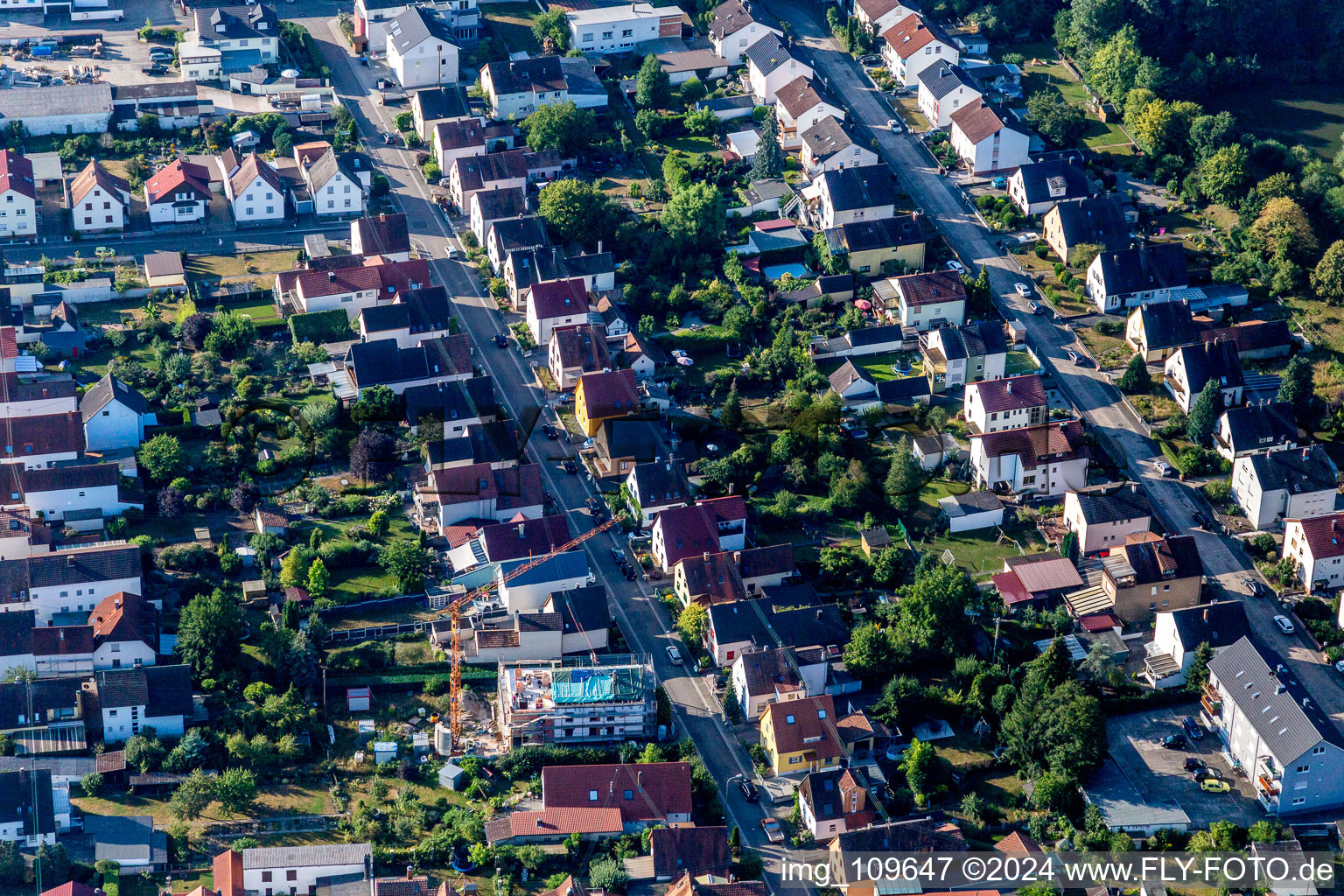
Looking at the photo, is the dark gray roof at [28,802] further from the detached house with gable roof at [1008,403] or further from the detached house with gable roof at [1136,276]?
the detached house with gable roof at [1136,276]

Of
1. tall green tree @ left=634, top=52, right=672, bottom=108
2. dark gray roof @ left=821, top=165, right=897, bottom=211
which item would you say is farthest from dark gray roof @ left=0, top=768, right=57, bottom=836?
tall green tree @ left=634, top=52, right=672, bottom=108

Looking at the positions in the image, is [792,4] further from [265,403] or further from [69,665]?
[69,665]

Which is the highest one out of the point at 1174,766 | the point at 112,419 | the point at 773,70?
the point at 773,70

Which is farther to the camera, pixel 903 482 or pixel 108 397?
pixel 108 397

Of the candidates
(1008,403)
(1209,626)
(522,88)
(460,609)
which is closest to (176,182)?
(522,88)

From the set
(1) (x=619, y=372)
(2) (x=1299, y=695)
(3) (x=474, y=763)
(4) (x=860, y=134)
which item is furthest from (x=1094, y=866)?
Result: (4) (x=860, y=134)

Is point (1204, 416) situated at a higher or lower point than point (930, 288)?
lower

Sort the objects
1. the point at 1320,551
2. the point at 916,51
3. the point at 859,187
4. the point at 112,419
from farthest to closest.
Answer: the point at 916,51 < the point at 859,187 < the point at 112,419 < the point at 1320,551

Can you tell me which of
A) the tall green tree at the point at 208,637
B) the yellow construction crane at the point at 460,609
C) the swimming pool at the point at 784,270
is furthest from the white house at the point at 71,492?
the swimming pool at the point at 784,270

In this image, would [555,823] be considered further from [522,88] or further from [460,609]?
[522,88]
